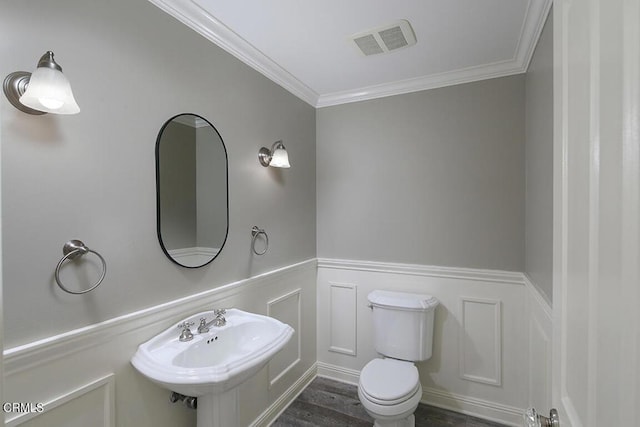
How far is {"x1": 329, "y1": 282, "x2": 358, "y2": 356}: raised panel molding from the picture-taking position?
263 cm

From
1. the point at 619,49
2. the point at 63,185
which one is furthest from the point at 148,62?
the point at 619,49

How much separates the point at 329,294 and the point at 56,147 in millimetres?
2159

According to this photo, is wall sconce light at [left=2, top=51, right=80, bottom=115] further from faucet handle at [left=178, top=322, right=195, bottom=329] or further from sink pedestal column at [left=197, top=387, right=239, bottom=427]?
sink pedestal column at [left=197, top=387, right=239, bottom=427]

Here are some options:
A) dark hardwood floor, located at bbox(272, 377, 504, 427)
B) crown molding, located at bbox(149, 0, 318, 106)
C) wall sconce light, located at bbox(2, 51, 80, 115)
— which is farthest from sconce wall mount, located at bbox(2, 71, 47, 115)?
dark hardwood floor, located at bbox(272, 377, 504, 427)

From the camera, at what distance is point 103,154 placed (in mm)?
1214

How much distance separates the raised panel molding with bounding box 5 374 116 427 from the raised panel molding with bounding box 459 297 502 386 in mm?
2165

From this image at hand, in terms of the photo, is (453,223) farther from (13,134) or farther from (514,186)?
(13,134)

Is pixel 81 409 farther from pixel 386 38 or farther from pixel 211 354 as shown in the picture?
pixel 386 38

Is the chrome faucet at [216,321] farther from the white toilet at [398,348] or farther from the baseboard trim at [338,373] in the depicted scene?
the baseboard trim at [338,373]

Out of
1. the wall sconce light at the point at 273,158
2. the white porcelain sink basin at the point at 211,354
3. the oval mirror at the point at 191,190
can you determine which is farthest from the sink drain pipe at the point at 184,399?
the wall sconce light at the point at 273,158

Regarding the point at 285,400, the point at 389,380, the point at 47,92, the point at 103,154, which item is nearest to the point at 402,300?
the point at 389,380

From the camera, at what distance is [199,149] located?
1.64 metres

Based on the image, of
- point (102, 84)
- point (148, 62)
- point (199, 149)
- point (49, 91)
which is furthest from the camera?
point (199, 149)

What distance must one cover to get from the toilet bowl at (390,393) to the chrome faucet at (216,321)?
0.94 metres
